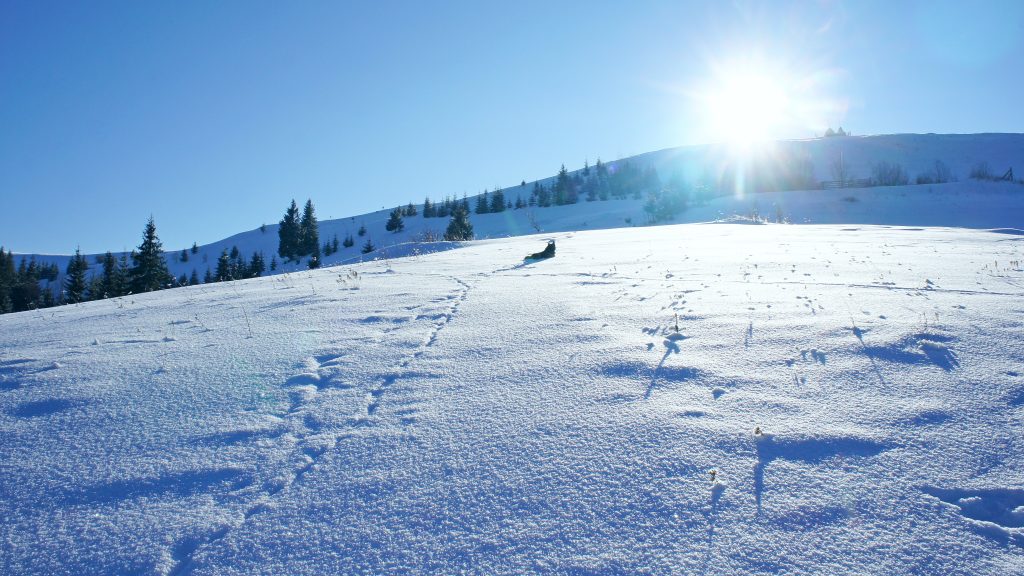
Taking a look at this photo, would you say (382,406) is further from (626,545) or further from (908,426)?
(908,426)

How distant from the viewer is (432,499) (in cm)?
179

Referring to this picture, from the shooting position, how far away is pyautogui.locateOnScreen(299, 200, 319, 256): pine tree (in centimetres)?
4797

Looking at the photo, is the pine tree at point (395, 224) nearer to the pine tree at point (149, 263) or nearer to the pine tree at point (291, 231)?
the pine tree at point (291, 231)

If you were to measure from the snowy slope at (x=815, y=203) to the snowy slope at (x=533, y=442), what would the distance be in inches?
455

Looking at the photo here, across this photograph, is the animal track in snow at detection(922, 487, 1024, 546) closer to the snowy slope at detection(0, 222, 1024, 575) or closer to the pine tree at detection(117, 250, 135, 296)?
the snowy slope at detection(0, 222, 1024, 575)

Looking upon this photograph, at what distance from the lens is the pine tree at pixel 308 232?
4797 centimetres

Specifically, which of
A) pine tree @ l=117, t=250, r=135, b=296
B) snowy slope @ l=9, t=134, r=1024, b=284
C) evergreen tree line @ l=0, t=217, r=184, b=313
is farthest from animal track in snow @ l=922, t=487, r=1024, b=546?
pine tree @ l=117, t=250, r=135, b=296

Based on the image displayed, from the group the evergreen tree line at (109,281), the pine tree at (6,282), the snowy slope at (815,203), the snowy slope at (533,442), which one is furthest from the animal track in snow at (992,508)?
the pine tree at (6,282)

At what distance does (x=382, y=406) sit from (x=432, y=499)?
0.89 meters

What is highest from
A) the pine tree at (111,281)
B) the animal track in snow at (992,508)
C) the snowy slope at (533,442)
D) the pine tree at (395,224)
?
the pine tree at (395,224)

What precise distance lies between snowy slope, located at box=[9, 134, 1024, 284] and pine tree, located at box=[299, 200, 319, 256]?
1.68 meters

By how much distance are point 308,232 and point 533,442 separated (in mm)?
50630

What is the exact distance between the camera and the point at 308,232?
4825 cm

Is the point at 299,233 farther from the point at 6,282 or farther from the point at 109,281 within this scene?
the point at 6,282
